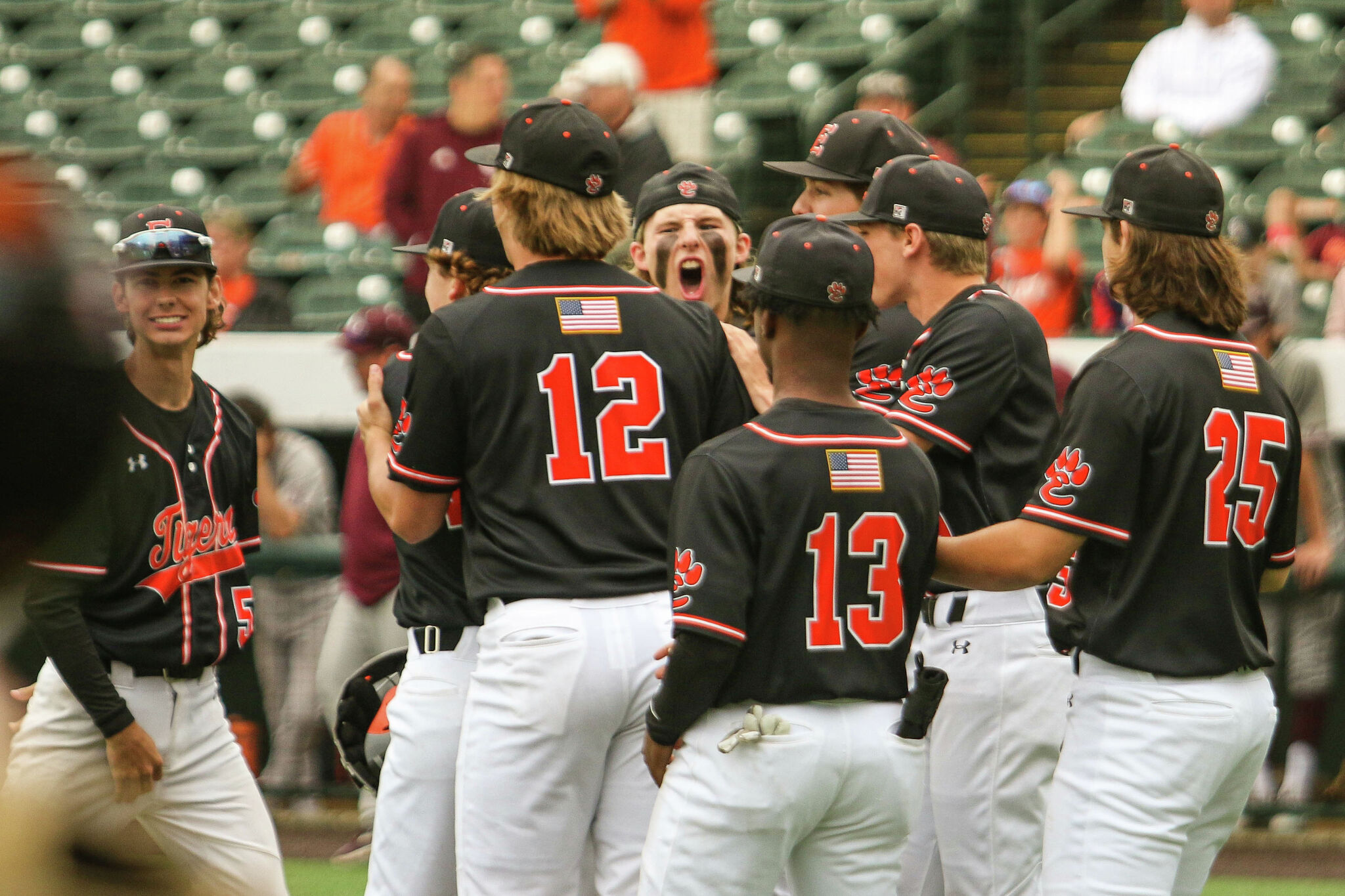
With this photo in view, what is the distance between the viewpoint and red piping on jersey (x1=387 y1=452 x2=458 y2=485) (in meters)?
3.09

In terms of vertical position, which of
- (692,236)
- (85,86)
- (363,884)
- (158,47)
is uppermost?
(158,47)

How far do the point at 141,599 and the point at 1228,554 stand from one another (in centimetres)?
239

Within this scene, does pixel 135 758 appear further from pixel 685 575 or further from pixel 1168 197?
pixel 1168 197

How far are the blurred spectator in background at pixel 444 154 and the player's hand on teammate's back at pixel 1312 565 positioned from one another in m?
4.01

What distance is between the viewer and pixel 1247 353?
3.14 metres

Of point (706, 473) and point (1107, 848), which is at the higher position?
point (706, 473)

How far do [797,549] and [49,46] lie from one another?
1036cm

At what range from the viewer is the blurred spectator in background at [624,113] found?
653 centimetres

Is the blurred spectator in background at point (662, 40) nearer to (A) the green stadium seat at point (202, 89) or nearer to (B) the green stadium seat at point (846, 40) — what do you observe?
(B) the green stadium seat at point (846, 40)

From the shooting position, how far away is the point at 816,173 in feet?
13.3

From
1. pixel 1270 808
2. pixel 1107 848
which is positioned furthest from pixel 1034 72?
pixel 1107 848

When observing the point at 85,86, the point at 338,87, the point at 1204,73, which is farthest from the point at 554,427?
the point at 85,86

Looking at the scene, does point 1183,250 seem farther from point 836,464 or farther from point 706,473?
point 706,473

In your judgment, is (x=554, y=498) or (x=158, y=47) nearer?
(x=554, y=498)
